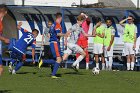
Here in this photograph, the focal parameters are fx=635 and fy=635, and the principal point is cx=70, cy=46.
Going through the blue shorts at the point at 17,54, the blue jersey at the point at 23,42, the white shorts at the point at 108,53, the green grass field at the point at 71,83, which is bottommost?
the green grass field at the point at 71,83

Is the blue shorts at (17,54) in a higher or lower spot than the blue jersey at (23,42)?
lower

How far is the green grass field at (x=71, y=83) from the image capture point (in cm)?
1695

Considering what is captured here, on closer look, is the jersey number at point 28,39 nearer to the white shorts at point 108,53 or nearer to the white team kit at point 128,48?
the white shorts at point 108,53

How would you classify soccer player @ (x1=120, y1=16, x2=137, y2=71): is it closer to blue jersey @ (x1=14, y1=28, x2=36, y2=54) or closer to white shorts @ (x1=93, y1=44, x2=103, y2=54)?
white shorts @ (x1=93, y1=44, x2=103, y2=54)

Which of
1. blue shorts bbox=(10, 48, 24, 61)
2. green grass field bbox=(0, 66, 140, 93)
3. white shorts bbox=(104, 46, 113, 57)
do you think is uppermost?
white shorts bbox=(104, 46, 113, 57)

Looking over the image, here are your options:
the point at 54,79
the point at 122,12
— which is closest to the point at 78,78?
the point at 54,79

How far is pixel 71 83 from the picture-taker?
19.0 metres

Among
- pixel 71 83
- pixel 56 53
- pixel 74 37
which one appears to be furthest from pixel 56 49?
pixel 71 83

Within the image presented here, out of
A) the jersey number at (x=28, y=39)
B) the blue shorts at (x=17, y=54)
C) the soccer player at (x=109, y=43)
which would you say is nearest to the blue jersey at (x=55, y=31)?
the jersey number at (x=28, y=39)

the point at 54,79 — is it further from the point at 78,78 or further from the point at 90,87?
→ the point at 90,87

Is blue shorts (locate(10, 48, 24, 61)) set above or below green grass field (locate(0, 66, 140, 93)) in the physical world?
above

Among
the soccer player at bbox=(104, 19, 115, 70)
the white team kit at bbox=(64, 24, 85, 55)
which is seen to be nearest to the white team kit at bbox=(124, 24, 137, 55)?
the soccer player at bbox=(104, 19, 115, 70)

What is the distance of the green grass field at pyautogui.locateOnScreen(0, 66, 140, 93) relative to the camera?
55.6 ft

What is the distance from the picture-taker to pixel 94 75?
73.5ft
